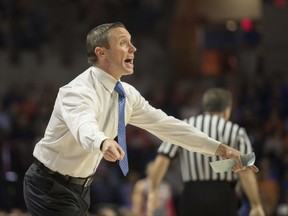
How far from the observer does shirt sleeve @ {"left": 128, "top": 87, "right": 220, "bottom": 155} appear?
13.2 ft

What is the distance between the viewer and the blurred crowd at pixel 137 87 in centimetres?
966

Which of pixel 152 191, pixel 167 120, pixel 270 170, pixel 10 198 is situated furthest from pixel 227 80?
pixel 167 120

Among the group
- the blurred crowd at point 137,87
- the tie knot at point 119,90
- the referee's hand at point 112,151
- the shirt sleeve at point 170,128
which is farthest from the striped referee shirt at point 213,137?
the blurred crowd at point 137,87

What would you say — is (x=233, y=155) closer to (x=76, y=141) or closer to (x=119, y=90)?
(x=119, y=90)

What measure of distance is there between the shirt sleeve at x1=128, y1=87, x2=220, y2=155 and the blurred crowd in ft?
12.3

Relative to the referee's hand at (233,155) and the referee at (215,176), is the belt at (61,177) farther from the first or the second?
the referee at (215,176)

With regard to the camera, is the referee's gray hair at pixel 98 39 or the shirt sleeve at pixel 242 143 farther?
the shirt sleeve at pixel 242 143

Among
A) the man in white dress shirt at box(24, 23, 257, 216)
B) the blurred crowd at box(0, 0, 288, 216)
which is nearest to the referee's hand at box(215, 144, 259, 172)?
the man in white dress shirt at box(24, 23, 257, 216)

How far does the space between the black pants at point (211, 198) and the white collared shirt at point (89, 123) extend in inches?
52.7

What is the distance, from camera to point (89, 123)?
3381mm

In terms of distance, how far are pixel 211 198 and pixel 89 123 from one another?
215 cm

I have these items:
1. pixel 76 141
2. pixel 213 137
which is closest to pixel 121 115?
pixel 76 141

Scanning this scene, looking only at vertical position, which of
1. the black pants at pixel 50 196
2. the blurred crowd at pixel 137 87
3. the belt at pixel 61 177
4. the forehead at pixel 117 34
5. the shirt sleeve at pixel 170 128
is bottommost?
the blurred crowd at pixel 137 87

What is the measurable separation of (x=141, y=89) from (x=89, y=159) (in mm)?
8440
